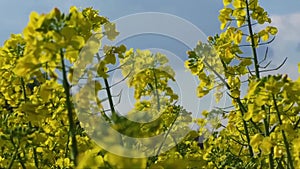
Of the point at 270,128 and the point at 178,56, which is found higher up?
the point at 178,56

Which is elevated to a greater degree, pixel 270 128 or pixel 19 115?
pixel 19 115

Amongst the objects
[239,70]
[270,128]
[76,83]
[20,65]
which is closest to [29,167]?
[76,83]

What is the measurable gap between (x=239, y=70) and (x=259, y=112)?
4.08 feet

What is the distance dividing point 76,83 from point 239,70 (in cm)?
190

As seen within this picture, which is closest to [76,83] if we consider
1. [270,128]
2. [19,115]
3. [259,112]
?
[19,115]

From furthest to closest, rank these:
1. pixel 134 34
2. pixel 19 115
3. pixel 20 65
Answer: pixel 134 34 < pixel 19 115 < pixel 20 65

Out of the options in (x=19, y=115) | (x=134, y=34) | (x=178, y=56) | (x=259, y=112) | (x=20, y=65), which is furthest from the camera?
(x=178, y=56)

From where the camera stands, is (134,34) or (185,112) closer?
(134,34)

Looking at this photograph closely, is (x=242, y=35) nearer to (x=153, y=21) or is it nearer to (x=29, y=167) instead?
(x=153, y=21)

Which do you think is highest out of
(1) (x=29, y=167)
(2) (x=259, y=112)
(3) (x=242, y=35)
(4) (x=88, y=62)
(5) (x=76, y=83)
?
(3) (x=242, y=35)

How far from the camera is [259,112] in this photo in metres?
3.20

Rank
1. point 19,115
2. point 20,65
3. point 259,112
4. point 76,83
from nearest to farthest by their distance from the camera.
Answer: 1. point 20,65
2. point 76,83
3. point 259,112
4. point 19,115

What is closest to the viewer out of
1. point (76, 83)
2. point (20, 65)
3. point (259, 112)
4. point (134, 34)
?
point (20, 65)

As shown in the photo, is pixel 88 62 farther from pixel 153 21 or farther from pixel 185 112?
pixel 185 112
